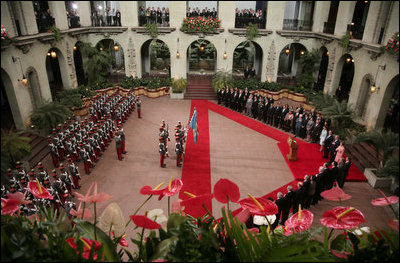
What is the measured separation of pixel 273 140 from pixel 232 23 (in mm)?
11328

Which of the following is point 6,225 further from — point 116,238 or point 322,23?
point 322,23

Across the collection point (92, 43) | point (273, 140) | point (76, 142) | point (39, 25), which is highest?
point (39, 25)

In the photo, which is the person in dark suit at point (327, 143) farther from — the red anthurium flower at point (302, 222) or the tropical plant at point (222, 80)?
the red anthurium flower at point (302, 222)

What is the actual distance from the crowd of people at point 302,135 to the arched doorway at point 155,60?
10.3 metres

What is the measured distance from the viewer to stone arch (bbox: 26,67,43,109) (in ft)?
47.3

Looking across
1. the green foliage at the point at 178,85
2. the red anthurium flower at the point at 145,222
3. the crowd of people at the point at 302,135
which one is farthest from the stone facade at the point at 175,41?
the red anthurium flower at the point at 145,222

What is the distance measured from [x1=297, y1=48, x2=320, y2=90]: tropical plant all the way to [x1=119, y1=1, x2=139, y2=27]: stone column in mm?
13255

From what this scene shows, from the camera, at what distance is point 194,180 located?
10.8m

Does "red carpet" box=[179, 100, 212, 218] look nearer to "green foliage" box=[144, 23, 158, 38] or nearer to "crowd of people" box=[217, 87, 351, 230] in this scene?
"crowd of people" box=[217, 87, 351, 230]

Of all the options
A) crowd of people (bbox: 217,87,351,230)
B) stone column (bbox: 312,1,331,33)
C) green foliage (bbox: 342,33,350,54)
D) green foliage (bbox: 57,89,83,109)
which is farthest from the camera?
stone column (bbox: 312,1,331,33)

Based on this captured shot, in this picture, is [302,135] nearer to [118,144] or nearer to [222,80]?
[222,80]

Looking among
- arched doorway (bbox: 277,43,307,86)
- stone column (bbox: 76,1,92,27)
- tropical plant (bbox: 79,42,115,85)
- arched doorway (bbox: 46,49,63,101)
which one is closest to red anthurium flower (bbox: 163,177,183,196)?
tropical plant (bbox: 79,42,115,85)

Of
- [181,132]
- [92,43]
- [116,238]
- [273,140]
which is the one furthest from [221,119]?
[116,238]

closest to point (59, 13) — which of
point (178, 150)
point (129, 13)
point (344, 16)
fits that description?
point (129, 13)
